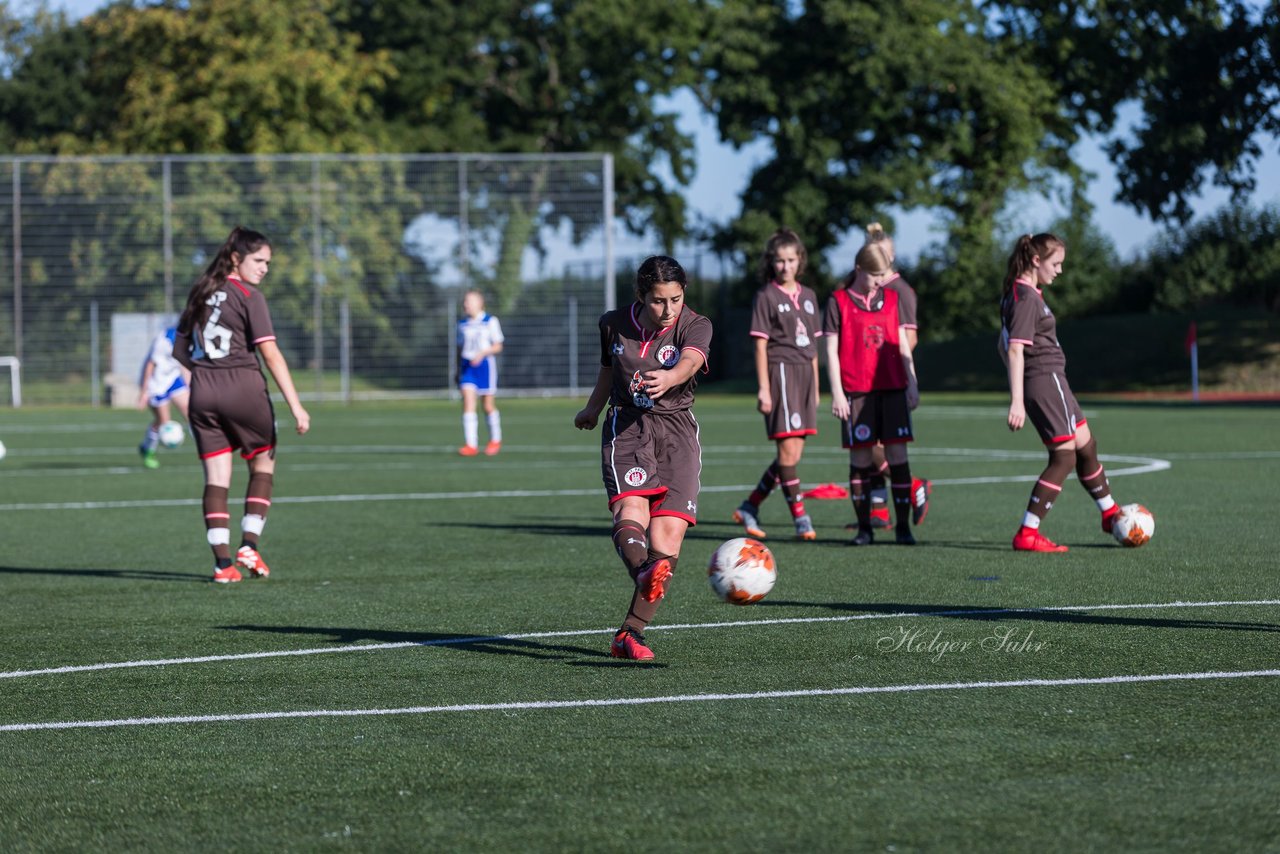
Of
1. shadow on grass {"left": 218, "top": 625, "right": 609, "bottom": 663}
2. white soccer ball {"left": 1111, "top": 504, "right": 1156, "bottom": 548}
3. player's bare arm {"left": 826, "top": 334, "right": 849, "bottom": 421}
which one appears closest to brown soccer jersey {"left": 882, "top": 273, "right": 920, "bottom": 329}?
player's bare arm {"left": 826, "top": 334, "right": 849, "bottom": 421}

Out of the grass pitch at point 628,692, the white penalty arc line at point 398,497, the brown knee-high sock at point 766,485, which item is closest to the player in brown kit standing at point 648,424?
the grass pitch at point 628,692

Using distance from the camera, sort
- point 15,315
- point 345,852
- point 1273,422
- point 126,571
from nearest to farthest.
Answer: point 345,852 < point 126,571 < point 1273,422 < point 15,315

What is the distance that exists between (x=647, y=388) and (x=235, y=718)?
197 centimetres

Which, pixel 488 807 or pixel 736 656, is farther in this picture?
pixel 736 656

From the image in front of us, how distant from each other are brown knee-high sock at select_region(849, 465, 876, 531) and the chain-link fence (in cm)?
2603

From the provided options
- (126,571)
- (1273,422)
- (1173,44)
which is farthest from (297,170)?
(126,571)

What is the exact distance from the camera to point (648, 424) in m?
6.84

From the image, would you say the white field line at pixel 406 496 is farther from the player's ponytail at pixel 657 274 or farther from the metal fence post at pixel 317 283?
the metal fence post at pixel 317 283

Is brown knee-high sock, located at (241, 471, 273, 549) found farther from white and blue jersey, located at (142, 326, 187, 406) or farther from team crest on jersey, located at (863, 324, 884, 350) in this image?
white and blue jersey, located at (142, 326, 187, 406)

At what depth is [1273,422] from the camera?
25.3 m

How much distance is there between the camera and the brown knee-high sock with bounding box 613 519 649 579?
6664 millimetres

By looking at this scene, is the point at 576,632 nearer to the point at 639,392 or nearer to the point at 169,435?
the point at 639,392

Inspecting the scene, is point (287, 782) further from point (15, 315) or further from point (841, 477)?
point (15, 315)

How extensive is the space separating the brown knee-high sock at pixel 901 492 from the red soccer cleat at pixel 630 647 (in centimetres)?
441
